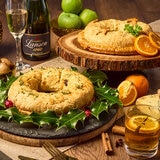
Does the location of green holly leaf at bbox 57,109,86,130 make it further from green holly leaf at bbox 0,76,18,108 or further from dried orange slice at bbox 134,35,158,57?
dried orange slice at bbox 134,35,158,57

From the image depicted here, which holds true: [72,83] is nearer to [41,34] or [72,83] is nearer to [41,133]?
[41,133]

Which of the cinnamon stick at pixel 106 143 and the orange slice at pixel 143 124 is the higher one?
the orange slice at pixel 143 124

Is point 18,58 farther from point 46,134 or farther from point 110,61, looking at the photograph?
point 46,134

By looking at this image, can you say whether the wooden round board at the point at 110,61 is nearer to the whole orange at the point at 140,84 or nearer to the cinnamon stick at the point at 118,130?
the whole orange at the point at 140,84

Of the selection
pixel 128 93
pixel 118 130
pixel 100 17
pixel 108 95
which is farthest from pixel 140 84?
pixel 100 17

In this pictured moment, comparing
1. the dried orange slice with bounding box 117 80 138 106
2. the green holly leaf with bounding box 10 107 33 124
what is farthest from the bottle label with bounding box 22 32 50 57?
the green holly leaf with bounding box 10 107 33 124

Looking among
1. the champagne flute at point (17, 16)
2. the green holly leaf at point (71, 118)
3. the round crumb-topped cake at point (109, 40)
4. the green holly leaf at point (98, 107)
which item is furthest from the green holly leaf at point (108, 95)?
the champagne flute at point (17, 16)
